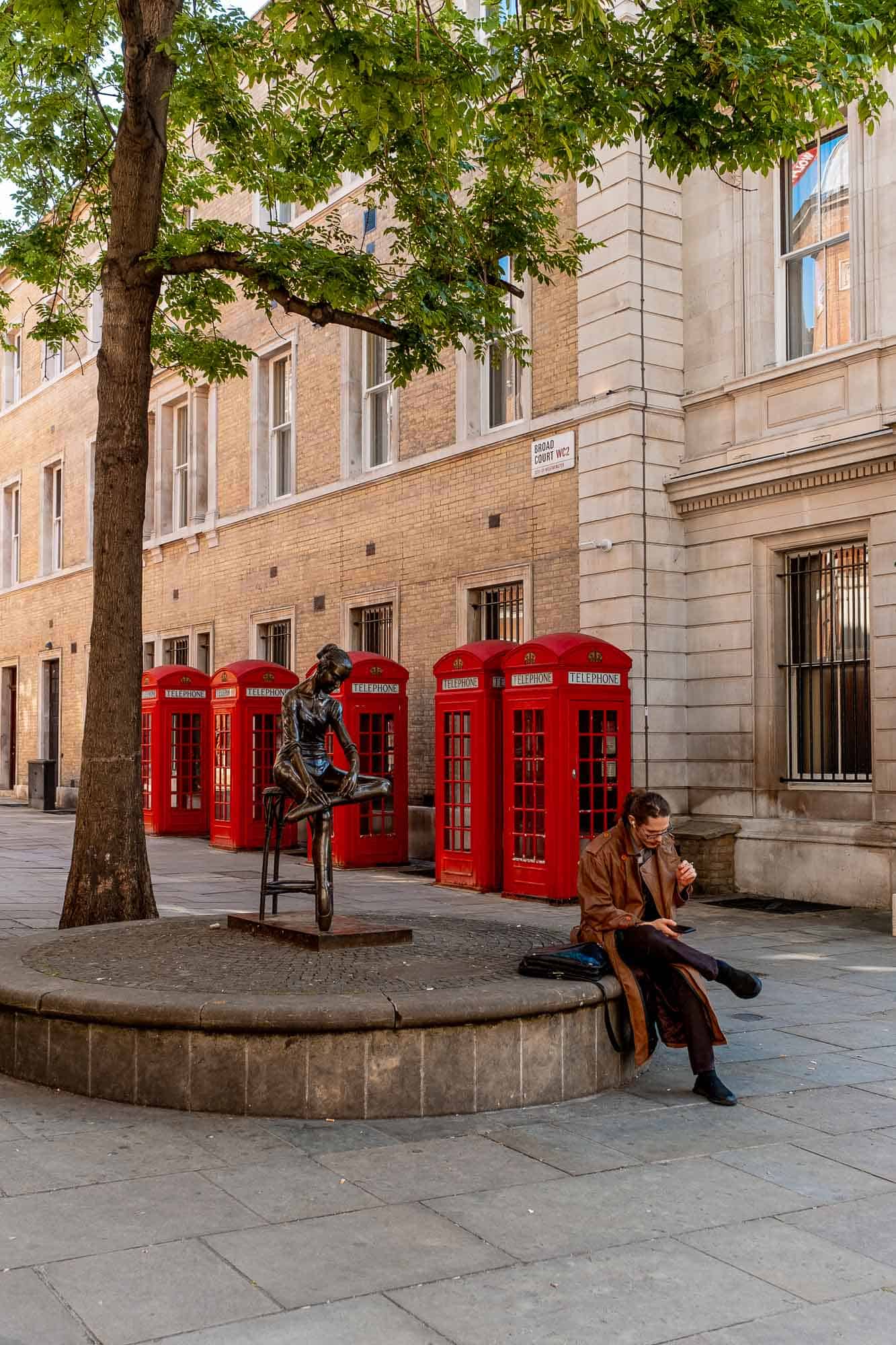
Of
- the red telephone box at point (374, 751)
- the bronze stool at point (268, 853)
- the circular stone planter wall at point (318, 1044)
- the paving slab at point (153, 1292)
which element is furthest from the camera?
the red telephone box at point (374, 751)

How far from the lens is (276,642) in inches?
843

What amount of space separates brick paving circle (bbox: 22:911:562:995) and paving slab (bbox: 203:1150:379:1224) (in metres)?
1.04

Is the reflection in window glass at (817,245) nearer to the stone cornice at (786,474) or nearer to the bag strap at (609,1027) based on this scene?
the stone cornice at (786,474)

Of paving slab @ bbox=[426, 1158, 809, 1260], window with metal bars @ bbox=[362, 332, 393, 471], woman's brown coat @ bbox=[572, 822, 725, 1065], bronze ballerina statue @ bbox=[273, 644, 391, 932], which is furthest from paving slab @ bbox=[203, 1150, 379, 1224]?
window with metal bars @ bbox=[362, 332, 393, 471]

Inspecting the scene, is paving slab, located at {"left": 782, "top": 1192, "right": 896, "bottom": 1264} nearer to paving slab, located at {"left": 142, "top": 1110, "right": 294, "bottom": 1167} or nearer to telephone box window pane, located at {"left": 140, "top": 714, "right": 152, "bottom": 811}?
paving slab, located at {"left": 142, "top": 1110, "right": 294, "bottom": 1167}

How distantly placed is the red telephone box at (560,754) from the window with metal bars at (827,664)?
1773 mm

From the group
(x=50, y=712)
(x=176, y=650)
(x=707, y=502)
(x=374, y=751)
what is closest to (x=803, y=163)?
(x=707, y=502)

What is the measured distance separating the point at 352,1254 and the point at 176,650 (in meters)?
21.5

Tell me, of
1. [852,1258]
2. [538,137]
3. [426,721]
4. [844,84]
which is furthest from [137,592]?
[426,721]

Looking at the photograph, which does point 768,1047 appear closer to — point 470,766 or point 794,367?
point 470,766

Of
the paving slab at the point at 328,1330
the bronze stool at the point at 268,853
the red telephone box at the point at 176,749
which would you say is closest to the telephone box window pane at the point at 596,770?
the bronze stool at the point at 268,853

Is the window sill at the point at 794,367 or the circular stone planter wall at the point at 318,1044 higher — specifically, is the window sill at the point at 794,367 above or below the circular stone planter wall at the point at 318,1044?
above

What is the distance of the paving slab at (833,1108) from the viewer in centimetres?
573

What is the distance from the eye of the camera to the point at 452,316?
11000mm
